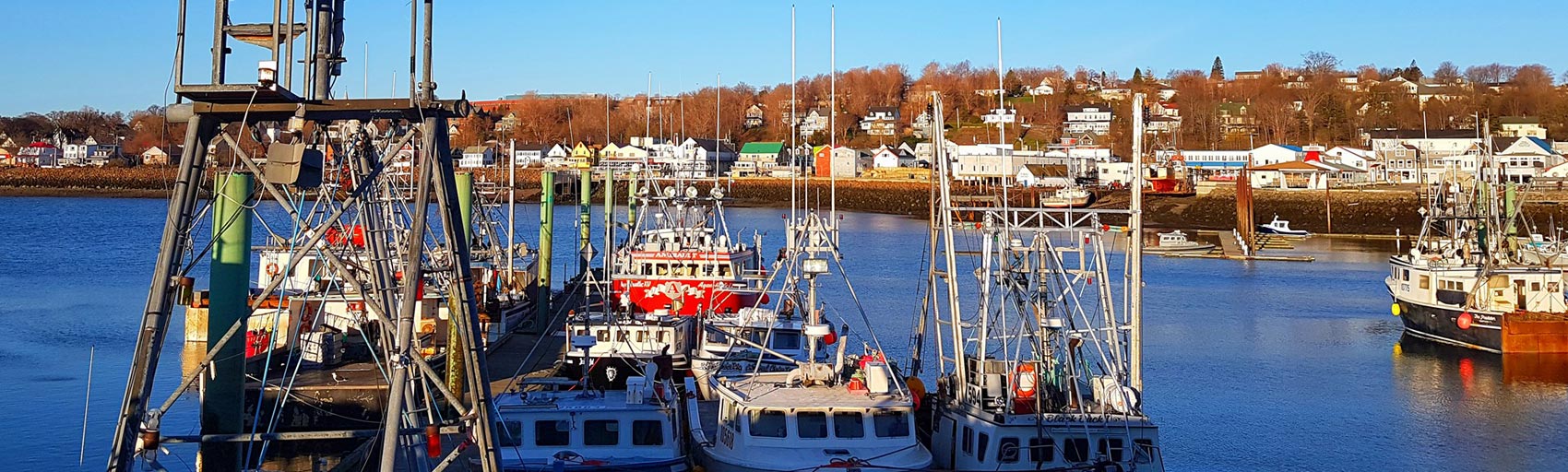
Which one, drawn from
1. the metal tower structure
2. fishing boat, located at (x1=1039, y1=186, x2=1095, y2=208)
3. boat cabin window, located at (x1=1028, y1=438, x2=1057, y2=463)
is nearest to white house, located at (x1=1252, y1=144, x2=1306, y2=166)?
fishing boat, located at (x1=1039, y1=186, x2=1095, y2=208)

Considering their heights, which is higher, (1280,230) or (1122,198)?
(1122,198)

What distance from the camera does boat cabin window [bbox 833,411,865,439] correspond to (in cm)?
1773

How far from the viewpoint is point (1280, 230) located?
284ft

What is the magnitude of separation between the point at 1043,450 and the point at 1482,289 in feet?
79.3

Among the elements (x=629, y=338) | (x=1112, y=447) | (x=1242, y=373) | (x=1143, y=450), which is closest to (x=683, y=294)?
(x=629, y=338)

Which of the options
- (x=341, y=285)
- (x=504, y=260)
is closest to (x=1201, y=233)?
(x=504, y=260)

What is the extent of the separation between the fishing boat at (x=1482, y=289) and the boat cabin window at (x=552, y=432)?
2726 centimetres

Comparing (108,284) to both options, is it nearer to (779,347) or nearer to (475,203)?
(475,203)

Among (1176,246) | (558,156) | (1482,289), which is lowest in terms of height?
(1482,289)

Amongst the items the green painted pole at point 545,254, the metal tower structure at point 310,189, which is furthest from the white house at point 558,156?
the metal tower structure at point 310,189

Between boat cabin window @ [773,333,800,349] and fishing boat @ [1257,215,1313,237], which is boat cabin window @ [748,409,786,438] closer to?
Answer: boat cabin window @ [773,333,800,349]

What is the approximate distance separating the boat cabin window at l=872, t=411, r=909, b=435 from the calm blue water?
833 centimetres

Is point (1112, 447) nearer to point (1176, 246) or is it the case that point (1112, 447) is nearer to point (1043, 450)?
point (1043, 450)

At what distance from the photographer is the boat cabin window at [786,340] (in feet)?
88.6
